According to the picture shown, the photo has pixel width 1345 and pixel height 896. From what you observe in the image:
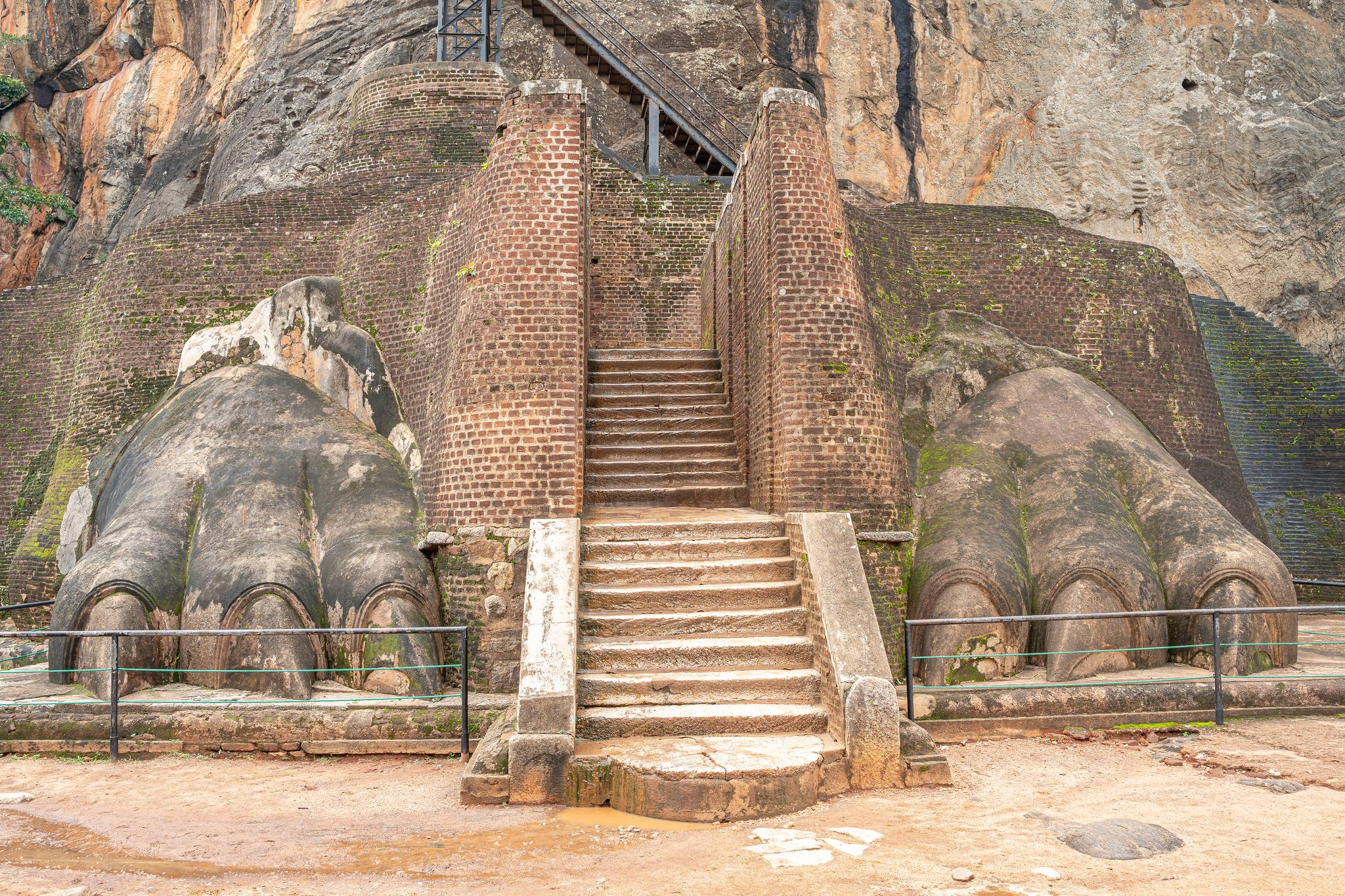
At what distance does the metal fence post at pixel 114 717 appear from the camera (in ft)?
24.7

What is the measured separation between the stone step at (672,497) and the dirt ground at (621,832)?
3.51 meters

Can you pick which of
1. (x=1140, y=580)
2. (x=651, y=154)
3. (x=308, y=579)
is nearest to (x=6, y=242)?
(x=651, y=154)

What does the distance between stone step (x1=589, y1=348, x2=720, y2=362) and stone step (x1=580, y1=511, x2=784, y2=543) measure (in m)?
4.23

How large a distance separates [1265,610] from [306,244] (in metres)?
11.6

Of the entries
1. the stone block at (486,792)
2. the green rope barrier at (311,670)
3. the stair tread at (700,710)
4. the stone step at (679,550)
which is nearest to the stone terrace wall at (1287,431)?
the stone step at (679,550)

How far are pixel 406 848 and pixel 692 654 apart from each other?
8.45 ft

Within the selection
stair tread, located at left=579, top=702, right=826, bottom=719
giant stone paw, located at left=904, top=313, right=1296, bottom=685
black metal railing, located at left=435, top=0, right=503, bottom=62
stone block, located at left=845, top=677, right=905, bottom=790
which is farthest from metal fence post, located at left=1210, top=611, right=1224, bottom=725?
black metal railing, located at left=435, top=0, right=503, bottom=62

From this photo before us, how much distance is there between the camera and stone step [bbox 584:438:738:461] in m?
11.0

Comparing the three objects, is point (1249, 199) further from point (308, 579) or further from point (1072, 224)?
point (308, 579)

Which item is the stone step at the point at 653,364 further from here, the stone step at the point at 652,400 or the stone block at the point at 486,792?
the stone block at the point at 486,792

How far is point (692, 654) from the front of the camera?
7.43m

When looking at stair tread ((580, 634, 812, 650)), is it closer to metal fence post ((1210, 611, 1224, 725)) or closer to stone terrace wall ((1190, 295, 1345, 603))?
metal fence post ((1210, 611, 1224, 725))

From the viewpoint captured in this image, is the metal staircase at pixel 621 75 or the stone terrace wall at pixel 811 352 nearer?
the stone terrace wall at pixel 811 352

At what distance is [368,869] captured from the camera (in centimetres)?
523
